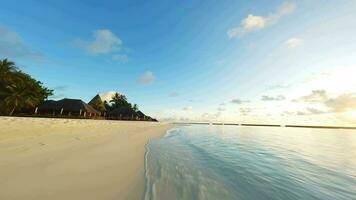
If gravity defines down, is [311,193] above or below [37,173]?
below

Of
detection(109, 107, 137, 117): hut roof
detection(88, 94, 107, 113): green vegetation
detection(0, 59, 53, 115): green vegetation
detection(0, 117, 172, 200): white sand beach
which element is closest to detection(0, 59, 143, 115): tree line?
detection(0, 59, 53, 115): green vegetation

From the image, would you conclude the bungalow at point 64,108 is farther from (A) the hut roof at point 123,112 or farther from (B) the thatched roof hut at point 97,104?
(A) the hut roof at point 123,112

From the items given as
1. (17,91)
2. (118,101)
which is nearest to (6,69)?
(17,91)

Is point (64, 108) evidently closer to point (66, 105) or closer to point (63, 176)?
point (66, 105)

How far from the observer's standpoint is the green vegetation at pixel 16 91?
102 ft

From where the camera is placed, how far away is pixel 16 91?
32.2 meters

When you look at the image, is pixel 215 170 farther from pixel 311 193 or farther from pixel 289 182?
pixel 311 193

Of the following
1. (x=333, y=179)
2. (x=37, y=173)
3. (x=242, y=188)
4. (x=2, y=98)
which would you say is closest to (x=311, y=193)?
(x=242, y=188)

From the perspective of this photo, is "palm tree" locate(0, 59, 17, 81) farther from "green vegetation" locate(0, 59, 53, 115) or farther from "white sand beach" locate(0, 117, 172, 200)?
"white sand beach" locate(0, 117, 172, 200)

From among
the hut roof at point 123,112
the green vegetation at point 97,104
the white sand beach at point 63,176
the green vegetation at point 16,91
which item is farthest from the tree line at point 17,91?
the white sand beach at point 63,176

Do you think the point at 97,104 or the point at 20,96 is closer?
the point at 20,96

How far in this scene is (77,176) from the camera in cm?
386

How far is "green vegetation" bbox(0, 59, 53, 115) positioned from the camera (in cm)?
3106

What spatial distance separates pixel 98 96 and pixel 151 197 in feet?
181
